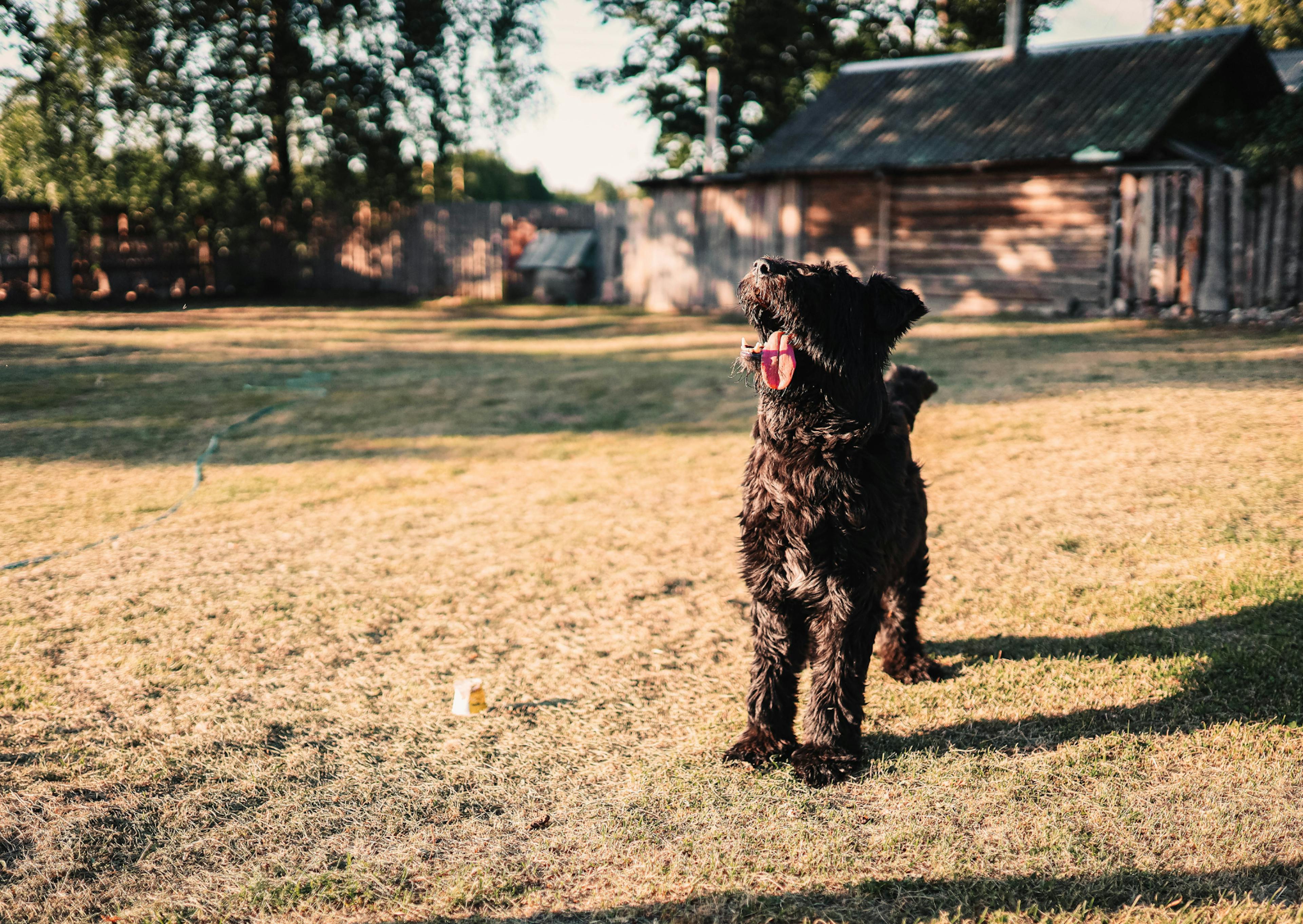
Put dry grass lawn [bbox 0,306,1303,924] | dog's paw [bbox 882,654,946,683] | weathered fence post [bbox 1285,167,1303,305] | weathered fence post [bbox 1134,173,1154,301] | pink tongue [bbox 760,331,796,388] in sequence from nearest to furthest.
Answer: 1. dry grass lawn [bbox 0,306,1303,924]
2. pink tongue [bbox 760,331,796,388]
3. dog's paw [bbox 882,654,946,683]
4. weathered fence post [bbox 1285,167,1303,305]
5. weathered fence post [bbox 1134,173,1154,301]

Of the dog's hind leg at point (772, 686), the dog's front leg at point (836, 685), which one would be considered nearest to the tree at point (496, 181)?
the dog's hind leg at point (772, 686)

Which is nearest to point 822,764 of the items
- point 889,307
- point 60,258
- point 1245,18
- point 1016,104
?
point 889,307

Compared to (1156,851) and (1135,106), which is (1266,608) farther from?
(1135,106)

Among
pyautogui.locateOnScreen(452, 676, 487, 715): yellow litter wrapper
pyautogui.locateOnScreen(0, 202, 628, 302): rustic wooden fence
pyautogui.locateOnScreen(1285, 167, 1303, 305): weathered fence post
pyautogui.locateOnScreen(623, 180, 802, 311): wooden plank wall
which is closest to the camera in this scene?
pyautogui.locateOnScreen(452, 676, 487, 715): yellow litter wrapper

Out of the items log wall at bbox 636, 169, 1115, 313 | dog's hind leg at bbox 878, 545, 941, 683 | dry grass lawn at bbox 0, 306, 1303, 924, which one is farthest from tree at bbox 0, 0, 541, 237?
dog's hind leg at bbox 878, 545, 941, 683

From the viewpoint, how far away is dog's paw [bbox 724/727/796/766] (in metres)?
3.52

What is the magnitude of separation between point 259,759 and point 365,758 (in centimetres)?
39

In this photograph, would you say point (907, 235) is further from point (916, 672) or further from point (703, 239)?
point (916, 672)

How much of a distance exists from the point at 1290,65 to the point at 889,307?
24172mm

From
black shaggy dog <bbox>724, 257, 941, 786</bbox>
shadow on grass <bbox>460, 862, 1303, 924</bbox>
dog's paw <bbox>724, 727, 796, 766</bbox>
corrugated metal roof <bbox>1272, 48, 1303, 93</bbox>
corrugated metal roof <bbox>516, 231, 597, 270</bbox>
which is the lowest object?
shadow on grass <bbox>460, 862, 1303, 924</bbox>

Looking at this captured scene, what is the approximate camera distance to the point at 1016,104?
1898cm

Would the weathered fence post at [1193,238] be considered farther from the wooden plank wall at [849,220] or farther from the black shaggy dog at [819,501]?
the black shaggy dog at [819,501]

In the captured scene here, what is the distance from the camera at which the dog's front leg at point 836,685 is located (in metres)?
3.38

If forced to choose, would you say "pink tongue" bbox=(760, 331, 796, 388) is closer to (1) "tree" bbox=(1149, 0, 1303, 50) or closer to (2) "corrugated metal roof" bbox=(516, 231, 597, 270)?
(2) "corrugated metal roof" bbox=(516, 231, 597, 270)
